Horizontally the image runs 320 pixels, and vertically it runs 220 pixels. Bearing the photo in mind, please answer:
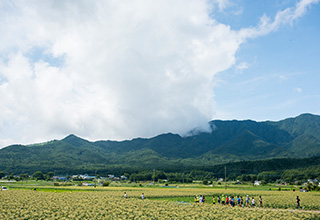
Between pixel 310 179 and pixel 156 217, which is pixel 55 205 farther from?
pixel 310 179

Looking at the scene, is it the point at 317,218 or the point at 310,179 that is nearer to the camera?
the point at 317,218

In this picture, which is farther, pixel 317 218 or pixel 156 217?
pixel 317 218

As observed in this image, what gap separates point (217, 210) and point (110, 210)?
13.6m

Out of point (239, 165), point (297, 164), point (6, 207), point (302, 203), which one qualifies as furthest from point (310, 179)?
point (6, 207)

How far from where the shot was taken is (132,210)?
32.5 meters

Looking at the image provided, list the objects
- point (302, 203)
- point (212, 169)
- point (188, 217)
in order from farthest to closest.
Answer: point (212, 169) < point (302, 203) < point (188, 217)

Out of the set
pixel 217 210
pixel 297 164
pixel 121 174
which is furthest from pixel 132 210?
pixel 297 164

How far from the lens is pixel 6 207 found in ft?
106

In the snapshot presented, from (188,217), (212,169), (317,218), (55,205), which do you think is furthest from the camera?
(212,169)

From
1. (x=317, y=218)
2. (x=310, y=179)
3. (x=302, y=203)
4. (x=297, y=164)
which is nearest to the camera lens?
(x=317, y=218)

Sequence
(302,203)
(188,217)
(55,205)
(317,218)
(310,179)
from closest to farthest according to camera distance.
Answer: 1. (188,217)
2. (317,218)
3. (55,205)
4. (302,203)
5. (310,179)

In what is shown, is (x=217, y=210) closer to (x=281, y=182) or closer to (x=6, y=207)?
(x=6, y=207)

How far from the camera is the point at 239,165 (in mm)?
196750

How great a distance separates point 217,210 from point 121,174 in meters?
162
